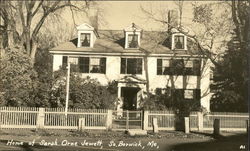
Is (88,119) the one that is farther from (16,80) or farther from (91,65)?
(91,65)

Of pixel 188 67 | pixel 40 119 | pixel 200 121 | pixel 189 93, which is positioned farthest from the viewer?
pixel 189 93

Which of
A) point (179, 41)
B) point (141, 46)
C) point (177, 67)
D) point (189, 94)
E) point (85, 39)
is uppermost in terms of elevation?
point (85, 39)

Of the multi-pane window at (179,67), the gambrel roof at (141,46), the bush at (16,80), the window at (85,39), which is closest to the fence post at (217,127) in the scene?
the gambrel roof at (141,46)

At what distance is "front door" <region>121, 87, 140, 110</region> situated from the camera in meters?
35.8

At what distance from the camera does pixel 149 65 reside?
35625mm

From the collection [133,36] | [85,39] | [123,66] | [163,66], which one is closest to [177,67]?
[163,66]

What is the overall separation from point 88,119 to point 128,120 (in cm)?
244

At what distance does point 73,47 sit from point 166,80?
922 cm

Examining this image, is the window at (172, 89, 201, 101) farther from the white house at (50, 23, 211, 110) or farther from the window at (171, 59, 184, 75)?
the window at (171, 59, 184, 75)

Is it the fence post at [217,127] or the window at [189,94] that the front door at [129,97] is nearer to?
the window at [189,94]

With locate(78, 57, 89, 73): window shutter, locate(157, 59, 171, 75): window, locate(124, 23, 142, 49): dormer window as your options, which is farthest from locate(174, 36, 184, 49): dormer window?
locate(78, 57, 89, 73): window shutter

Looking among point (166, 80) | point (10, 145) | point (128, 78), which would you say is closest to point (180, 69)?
point (166, 80)

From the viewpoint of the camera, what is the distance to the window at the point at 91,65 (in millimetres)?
35469

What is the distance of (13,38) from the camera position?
35969 millimetres
